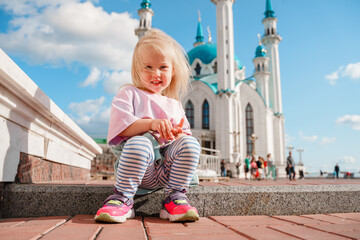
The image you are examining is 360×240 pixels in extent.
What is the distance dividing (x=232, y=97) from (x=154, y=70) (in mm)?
21535

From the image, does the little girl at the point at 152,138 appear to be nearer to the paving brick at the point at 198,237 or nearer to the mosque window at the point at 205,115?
the paving brick at the point at 198,237

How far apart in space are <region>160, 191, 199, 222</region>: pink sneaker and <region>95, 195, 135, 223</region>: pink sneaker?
0.68 feet

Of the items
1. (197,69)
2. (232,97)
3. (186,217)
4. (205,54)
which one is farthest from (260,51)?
(186,217)

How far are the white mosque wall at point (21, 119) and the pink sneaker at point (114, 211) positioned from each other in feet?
2.04

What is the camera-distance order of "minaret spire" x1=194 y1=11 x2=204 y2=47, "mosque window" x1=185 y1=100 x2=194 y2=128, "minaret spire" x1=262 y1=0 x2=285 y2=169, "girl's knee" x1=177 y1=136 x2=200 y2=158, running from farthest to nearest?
1. "minaret spire" x1=194 y1=11 x2=204 y2=47
2. "minaret spire" x1=262 y1=0 x2=285 y2=169
3. "mosque window" x1=185 y1=100 x2=194 y2=128
4. "girl's knee" x1=177 y1=136 x2=200 y2=158

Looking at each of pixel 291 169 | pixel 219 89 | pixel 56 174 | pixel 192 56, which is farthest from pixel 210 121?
pixel 56 174

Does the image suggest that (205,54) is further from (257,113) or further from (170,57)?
(170,57)

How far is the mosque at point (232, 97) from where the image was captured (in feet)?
73.7

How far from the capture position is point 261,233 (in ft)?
3.88

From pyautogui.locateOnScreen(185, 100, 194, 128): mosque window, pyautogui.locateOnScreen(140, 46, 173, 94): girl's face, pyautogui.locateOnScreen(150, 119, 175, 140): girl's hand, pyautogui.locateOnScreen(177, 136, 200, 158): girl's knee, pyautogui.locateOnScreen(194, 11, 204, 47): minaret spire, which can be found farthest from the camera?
pyautogui.locateOnScreen(194, 11, 204, 47): minaret spire

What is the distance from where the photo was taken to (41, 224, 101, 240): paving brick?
1029 mm

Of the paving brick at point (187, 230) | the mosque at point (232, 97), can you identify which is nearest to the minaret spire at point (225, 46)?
the mosque at point (232, 97)

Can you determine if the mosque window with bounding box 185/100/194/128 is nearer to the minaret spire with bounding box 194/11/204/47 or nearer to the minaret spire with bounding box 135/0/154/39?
the minaret spire with bounding box 135/0/154/39

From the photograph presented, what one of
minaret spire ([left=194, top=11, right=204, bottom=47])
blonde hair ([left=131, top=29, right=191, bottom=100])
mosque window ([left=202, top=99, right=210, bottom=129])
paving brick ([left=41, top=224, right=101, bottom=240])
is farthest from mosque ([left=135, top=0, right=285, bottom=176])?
paving brick ([left=41, top=224, right=101, bottom=240])
